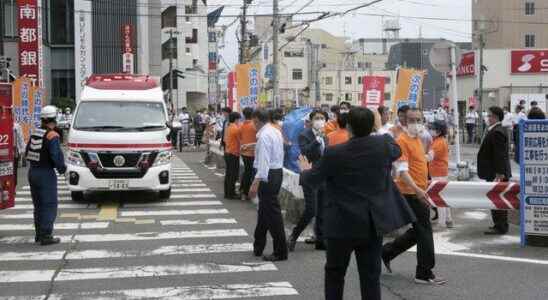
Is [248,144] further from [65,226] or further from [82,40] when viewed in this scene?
[82,40]

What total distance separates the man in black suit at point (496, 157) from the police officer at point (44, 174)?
596cm

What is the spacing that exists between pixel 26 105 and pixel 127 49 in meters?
24.6

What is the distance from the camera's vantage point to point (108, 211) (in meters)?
13.7

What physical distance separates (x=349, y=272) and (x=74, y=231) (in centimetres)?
501

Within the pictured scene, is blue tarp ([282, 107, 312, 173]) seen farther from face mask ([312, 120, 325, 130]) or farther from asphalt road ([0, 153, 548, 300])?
face mask ([312, 120, 325, 130])

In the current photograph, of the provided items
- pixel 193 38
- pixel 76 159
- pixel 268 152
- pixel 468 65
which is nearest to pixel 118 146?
pixel 76 159

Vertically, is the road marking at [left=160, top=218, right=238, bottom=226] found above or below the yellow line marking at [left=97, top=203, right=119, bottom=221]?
below

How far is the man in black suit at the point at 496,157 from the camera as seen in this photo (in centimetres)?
1059

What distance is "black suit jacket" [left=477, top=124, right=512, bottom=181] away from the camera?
1058 cm

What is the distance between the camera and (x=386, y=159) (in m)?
5.57

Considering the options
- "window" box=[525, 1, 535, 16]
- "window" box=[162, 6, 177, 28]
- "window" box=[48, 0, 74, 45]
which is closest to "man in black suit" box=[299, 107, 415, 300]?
"window" box=[48, 0, 74, 45]

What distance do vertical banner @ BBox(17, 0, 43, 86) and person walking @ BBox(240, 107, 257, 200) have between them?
24.6 meters

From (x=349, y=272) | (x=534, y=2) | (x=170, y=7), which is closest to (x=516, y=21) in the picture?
(x=534, y=2)

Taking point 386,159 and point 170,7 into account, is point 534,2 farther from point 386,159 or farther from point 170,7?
point 386,159
